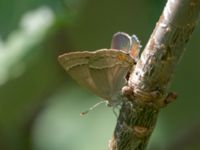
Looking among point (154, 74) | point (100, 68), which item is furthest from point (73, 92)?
point (154, 74)

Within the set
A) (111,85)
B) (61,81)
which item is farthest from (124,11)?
(111,85)

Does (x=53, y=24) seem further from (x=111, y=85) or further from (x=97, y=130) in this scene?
(x=111, y=85)

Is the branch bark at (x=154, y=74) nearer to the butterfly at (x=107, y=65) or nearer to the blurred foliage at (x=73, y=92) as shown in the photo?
the butterfly at (x=107, y=65)

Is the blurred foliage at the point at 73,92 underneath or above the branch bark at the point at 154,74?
underneath

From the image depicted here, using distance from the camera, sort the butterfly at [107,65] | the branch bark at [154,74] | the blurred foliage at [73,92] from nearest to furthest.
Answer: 1. the branch bark at [154,74]
2. the butterfly at [107,65]
3. the blurred foliage at [73,92]

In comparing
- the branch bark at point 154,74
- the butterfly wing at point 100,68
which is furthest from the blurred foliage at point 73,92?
the branch bark at point 154,74

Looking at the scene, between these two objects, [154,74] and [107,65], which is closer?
[154,74]

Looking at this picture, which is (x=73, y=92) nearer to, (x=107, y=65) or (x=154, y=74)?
(x=107, y=65)
